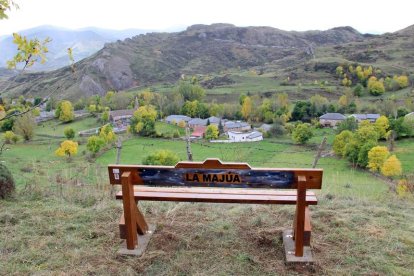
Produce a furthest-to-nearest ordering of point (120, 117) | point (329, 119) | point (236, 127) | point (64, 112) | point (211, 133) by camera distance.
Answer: point (120, 117), point (64, 112), point (329, 119), point (236, 127), point (211, 133)

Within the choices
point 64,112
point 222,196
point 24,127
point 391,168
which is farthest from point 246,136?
point 222,196

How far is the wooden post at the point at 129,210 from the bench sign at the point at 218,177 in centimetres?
18

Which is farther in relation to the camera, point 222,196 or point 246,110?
point 246,110

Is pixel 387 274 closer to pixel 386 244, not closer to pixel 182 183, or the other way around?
pixel 386 244

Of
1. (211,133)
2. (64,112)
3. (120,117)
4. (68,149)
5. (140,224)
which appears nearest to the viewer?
(140,224)

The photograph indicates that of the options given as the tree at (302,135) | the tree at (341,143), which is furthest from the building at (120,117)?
the tree at (341,143)

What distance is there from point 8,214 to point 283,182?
160 inches

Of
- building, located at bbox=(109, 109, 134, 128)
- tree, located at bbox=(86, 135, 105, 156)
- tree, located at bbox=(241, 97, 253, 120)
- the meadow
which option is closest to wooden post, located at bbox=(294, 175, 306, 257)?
the meadow

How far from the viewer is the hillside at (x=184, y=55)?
11925 centimetres

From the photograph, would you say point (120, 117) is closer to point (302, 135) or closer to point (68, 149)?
point (68, 149)

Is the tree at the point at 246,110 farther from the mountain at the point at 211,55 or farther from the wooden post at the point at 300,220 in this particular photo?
the wooden post at the point at 300,220

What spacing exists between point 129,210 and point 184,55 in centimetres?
15223

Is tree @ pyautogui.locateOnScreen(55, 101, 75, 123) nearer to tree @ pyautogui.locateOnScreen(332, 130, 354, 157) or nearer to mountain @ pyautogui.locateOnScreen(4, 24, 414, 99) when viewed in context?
mountain @ pyautogui.locateOnScreen(4, 24, 414, 99)

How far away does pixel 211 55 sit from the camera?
153 metres
